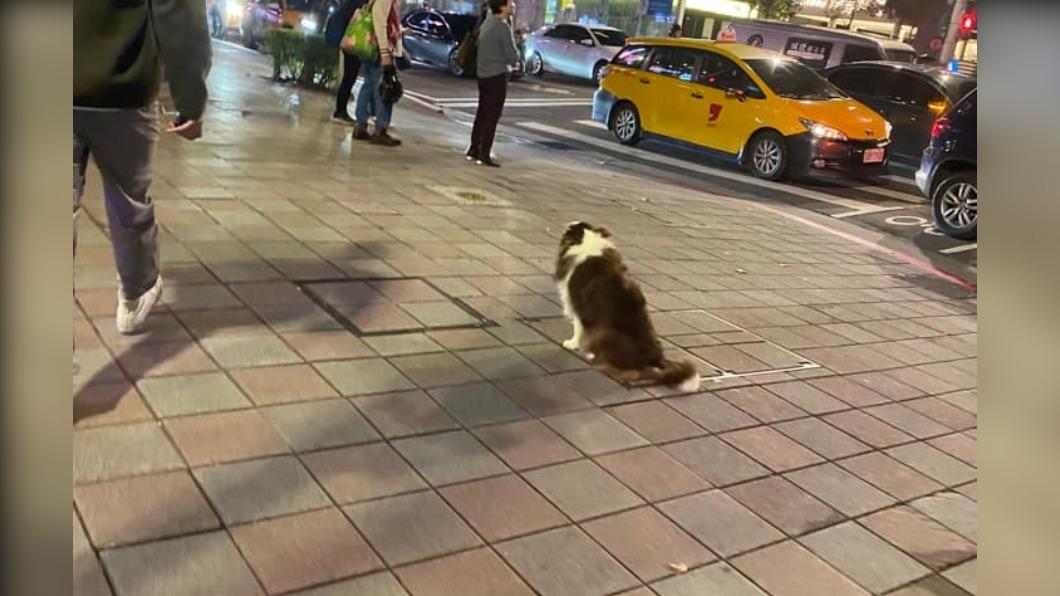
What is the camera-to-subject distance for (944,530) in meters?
3.06

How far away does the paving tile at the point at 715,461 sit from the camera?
10.5 feet

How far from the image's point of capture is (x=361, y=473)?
2.77 metres

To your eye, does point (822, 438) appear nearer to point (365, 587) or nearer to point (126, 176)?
point (365, 587)

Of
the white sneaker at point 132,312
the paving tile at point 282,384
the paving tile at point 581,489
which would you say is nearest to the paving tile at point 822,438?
the paving tile at point 581,489

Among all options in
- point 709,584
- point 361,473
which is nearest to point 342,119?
point 361,473

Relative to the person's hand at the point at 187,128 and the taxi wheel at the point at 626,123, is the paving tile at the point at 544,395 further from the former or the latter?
the taxi wheel at the point at 626,123

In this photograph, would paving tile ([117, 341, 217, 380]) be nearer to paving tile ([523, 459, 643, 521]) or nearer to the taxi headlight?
paving tile ([523, 459, 643, 521])

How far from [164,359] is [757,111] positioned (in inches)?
340

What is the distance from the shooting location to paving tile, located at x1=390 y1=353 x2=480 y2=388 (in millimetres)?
3553

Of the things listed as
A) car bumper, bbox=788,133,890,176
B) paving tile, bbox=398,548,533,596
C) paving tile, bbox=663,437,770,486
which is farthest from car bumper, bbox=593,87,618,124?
paving tile, bbox=398,548,533,596

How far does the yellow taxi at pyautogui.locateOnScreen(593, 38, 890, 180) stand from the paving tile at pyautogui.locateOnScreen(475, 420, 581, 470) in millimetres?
7921

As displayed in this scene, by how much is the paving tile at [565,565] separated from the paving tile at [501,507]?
6 cm
